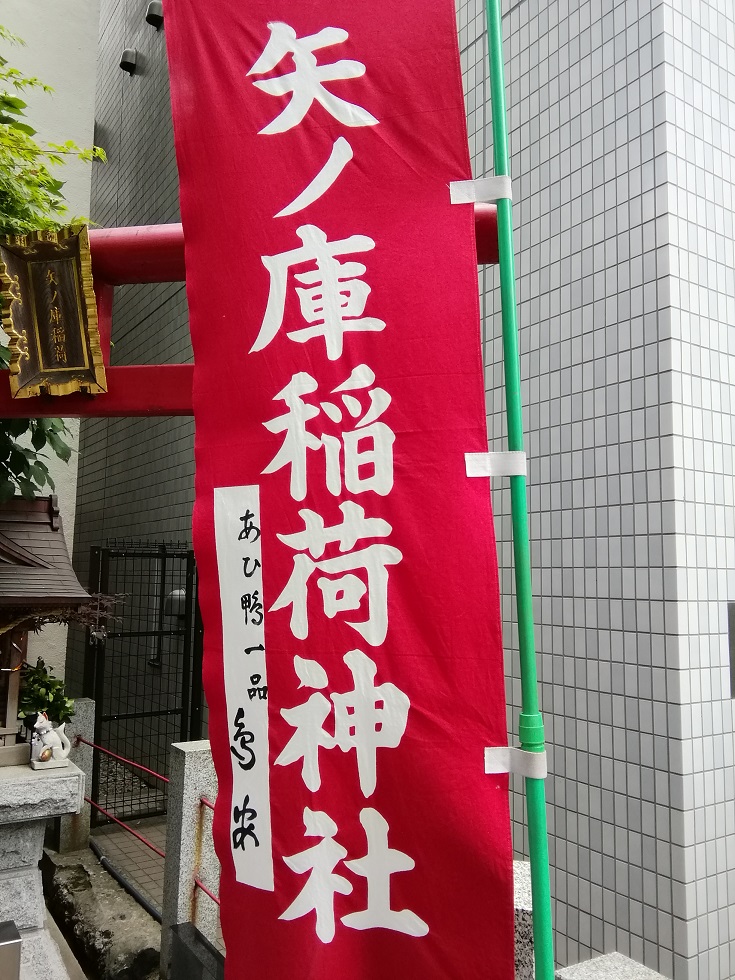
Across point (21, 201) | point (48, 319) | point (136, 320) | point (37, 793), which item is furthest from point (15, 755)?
point (136, 320)

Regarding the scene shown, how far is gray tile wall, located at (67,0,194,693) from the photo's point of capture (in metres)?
8.65

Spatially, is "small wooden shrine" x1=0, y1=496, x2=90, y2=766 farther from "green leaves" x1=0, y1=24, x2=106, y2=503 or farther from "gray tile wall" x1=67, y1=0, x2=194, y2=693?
"gray tile wall" x1=67, y1=0, x2=194, y2=693

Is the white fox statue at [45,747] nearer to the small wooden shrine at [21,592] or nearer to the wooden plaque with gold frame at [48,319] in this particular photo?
the small wooden shrine at [21,592]

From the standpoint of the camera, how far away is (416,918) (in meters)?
1.80

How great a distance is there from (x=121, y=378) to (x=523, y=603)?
244cm

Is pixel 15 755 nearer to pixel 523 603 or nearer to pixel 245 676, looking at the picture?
pixel 245 676

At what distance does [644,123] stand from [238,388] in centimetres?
284

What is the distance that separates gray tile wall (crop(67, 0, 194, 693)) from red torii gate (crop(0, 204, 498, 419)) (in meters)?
4.53

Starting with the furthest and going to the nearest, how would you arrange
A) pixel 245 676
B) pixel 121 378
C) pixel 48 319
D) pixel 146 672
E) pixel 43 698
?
pixel 146 672, pixel 43 698, pixel 121 378, pixel 48 319, pixel 245 676

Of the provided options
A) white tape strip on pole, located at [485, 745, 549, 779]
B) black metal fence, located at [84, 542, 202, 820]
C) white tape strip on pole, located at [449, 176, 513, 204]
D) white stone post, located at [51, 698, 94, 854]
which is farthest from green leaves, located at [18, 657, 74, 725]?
white tape strip on pole, located at [449, 176, 513, 204]

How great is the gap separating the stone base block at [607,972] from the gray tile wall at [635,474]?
4.12 feet

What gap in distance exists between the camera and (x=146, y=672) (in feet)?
29.7

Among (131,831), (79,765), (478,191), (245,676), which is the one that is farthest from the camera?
(79,765)

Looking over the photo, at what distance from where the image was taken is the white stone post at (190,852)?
182 inches
